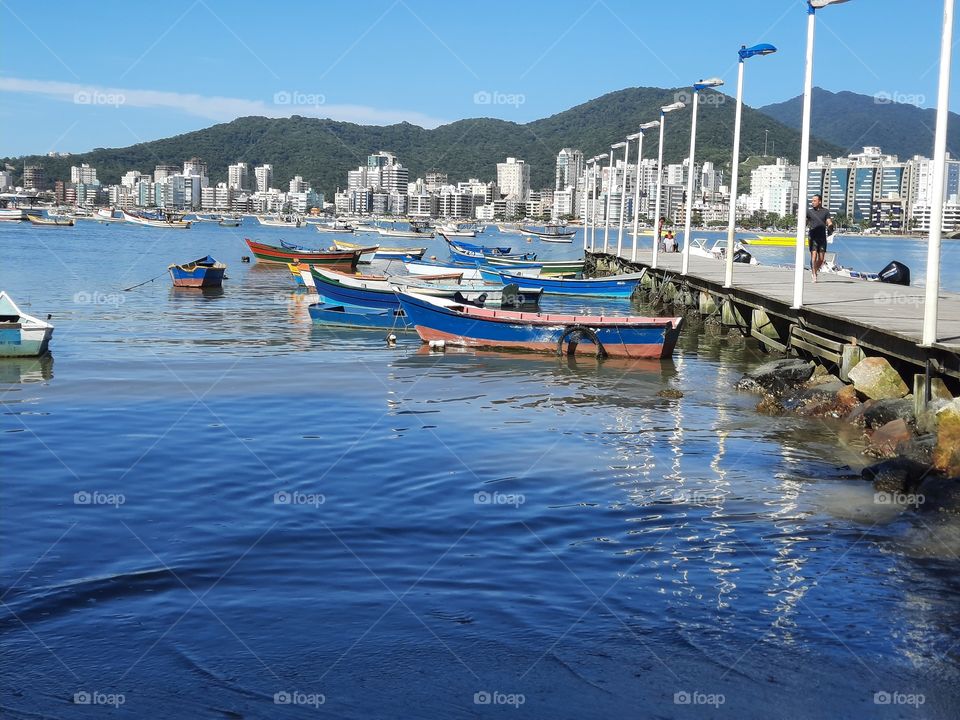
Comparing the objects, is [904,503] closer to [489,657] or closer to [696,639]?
[696,639]

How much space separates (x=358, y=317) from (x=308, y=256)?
89.7 ft

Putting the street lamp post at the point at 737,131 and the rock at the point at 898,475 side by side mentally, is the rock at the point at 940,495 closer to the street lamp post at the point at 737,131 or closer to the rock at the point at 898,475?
the rock at the point at 898,475

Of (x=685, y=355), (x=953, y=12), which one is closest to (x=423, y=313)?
(x=685, y=355)

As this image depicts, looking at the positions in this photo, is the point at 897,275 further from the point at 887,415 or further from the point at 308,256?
the point at 308,256

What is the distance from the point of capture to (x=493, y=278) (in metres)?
45.2

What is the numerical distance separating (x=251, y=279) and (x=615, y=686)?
5052 cm

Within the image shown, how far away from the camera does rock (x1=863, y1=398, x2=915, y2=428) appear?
1591 centimetres

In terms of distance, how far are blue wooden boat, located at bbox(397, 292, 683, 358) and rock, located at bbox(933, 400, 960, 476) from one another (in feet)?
34.9

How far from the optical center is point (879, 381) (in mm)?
17344

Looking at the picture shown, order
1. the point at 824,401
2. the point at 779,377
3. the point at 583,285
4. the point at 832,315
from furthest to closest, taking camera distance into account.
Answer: the point at 583,285 < the point at 832,315 < the point at 779,377 < the point at 824,401

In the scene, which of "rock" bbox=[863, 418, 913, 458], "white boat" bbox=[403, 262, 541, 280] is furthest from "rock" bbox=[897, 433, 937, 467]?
"white boat" bbox=[403, 262, 541, 280]

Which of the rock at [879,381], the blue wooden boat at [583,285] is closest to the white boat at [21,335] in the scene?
the rock at [879,381]

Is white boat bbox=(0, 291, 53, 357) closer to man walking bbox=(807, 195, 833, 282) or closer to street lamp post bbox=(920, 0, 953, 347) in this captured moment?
street lamp post bbox=(920, 0, 953, 347)

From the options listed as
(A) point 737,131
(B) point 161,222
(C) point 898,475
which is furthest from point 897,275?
(B) point 161,222
